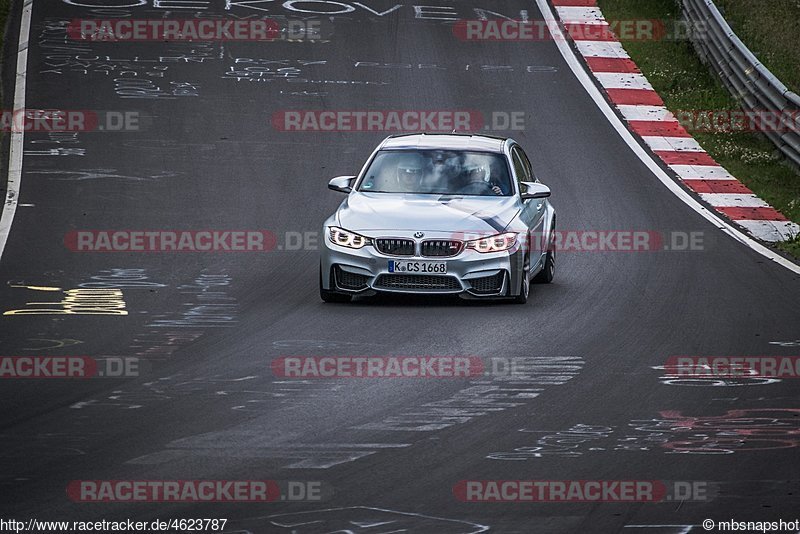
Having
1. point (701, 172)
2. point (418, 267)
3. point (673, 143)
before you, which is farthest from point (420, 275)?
point (673, 143)

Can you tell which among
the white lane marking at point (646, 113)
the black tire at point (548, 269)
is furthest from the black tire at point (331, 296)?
the white lane marking at point (646, 113)

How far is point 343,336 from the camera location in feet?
39.0

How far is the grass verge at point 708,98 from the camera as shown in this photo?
20.1 meters

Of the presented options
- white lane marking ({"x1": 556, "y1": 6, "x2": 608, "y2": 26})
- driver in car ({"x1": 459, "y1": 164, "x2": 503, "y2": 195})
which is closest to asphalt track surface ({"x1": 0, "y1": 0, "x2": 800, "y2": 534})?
driver in car ({"x1": 459, "y1": 164, "x2": 503, "y2": 195})

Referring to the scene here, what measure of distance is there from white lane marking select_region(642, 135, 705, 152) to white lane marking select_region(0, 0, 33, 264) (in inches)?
365

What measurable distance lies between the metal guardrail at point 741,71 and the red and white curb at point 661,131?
1035 millimetres

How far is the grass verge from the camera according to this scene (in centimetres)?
2009

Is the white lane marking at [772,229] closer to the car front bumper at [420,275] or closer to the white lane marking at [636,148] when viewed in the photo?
the white lane marking at [636,148]

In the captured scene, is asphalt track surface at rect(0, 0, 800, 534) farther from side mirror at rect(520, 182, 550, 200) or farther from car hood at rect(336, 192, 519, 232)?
side mirror at rect(520, 182, 550, 200)

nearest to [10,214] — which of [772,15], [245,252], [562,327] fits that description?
[245,252]

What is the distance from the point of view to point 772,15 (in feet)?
90.8

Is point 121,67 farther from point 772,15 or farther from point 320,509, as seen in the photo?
point 320,509

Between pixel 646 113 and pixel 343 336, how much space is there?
12885 millimetres

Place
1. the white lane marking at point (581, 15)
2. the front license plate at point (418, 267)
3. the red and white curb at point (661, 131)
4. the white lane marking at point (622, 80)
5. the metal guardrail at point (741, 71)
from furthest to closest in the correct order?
the white lane marking at point (581, 15) → the white lane marking at point (622, 80) → the metal guardrail at point (741, 71) → the red and white curb at point (661, 131) → the front license plate at point (418, 267)
